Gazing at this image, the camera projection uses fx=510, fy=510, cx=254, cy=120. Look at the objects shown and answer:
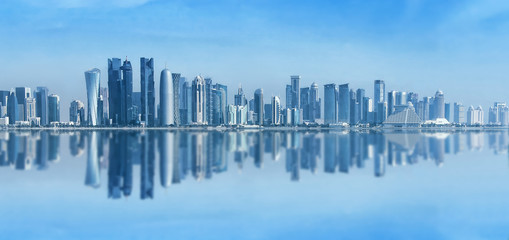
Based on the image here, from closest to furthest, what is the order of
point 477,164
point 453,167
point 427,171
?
1. point 427,171
2. point 453,167
3. point 477,164

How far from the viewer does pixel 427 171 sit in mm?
30266

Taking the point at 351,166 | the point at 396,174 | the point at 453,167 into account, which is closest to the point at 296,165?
the point at 351,166

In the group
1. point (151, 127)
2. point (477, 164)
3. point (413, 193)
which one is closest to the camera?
point (413, 193)

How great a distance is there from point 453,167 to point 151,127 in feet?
345

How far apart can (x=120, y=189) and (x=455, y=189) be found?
15985 millimetres

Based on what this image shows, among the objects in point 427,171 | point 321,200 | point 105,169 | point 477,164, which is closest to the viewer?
point 321,200

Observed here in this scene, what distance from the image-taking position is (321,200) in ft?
69.9

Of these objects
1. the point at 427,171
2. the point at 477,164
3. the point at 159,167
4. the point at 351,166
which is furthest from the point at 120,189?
the point at 477,164

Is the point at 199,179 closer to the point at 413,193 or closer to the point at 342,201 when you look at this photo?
the point at 342,201

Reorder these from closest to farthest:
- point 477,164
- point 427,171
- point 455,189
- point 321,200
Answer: point 321,200 → point 455,189 → point 427,171 → point 477,164

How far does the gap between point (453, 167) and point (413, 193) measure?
1071cm

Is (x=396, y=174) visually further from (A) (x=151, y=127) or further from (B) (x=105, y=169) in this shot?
(A) (x=151, y=127)

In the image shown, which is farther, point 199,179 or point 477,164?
point 477,164

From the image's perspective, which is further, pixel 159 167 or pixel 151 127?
pixel 151 127
